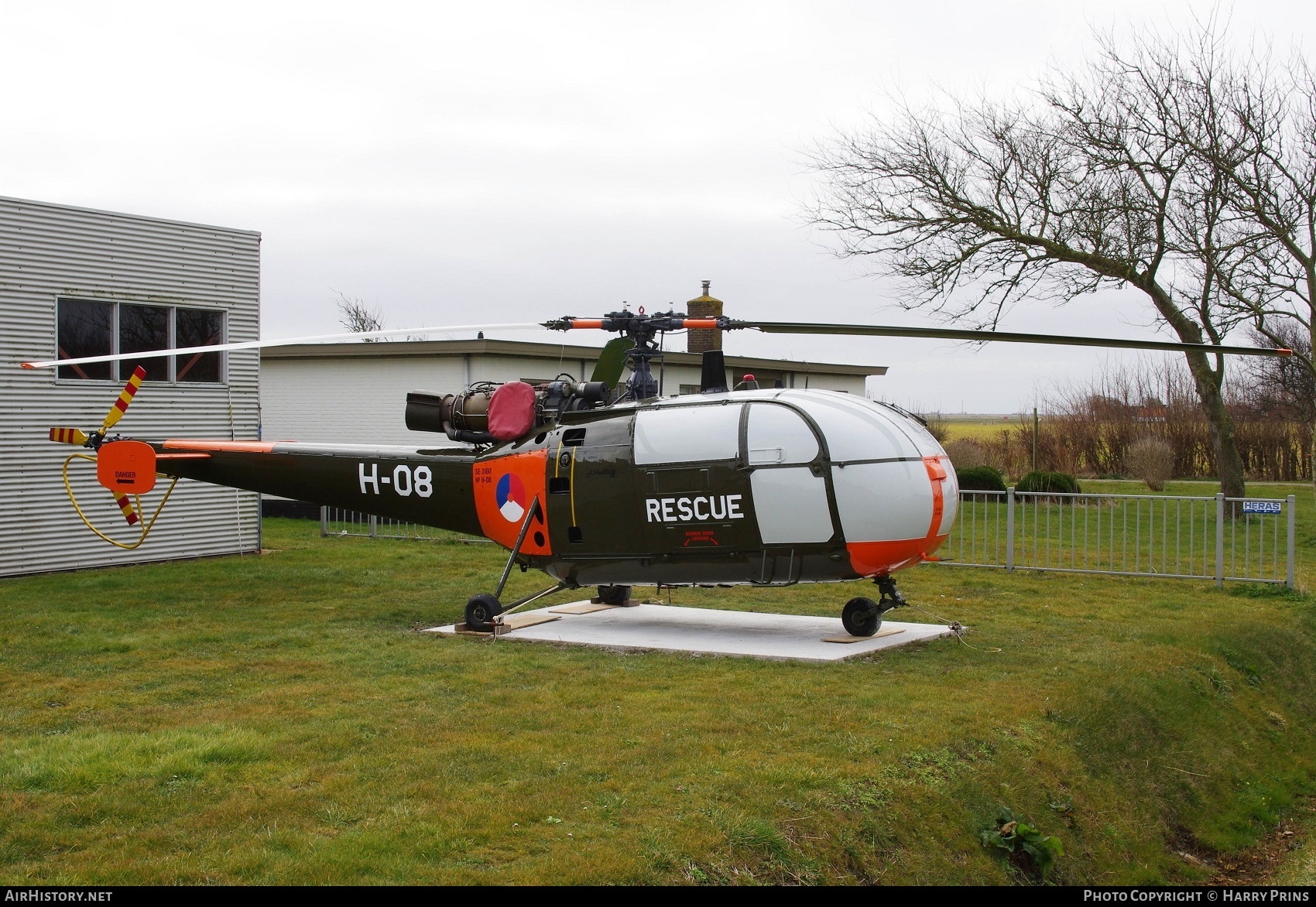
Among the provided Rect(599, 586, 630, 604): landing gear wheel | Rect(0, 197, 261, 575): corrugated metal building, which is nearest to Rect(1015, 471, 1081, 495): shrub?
Rect(599, 586, 630, 604): landing gear wheel

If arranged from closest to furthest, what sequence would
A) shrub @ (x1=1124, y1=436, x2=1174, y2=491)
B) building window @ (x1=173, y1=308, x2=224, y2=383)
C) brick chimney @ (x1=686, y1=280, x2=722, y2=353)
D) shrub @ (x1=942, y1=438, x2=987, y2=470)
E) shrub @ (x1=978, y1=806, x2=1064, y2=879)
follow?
shrub @ (x1=978, y1=806, x2=1064, y2=879)
building window @ (x1=173, y1=308, x2=224, y2=383)
brick chimney @ (x1=686, y1=280, x2=722, y2=353)
shrub @ (x1=1124, y1=436, x2=1174, y2=491)
shrub @ (x1=942, y1=438, x2=987, y2=470)

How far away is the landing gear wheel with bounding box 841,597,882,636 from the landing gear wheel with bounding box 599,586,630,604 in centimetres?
315

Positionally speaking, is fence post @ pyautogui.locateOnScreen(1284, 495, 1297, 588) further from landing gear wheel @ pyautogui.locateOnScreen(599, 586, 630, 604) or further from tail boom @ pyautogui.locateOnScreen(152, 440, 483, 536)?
tail boom @ pyautogui.locateOnScreen(152, 440, 483, 536)

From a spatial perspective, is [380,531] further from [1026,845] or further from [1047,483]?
[1026,845]

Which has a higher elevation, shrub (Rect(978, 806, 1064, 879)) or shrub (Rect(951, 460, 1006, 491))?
shrub (Rect(951, 460, 1006, 491))

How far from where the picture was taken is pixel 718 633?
11461mm

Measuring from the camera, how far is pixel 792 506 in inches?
403

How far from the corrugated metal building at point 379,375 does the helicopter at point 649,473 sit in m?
10.5

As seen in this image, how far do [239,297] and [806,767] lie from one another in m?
14.8

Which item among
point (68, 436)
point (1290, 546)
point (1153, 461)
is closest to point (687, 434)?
point (68, 436)

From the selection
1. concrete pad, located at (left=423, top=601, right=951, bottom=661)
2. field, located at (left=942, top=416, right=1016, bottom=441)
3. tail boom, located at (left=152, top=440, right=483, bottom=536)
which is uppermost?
field, located at (left=942, top=416, right=1016, bottom=441)

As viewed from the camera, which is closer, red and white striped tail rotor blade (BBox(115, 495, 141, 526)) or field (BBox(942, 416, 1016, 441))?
red and white striped tail rotor blade (BBox(115, 495, 141, 526))

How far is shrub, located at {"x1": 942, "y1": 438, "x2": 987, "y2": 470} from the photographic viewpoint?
106 feet
